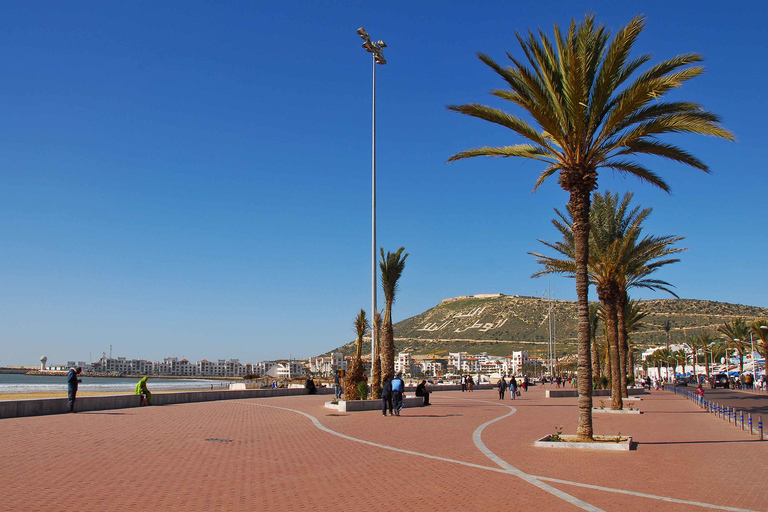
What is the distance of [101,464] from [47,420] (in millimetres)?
8974

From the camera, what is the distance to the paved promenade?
7.54 metres

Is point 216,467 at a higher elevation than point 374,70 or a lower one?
lower

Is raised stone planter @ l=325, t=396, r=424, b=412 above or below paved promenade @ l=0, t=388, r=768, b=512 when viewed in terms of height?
below

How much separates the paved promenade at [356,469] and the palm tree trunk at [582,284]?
1573 mm

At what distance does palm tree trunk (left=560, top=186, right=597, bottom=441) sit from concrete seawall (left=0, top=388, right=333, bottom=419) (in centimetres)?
1579

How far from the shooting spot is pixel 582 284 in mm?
14445

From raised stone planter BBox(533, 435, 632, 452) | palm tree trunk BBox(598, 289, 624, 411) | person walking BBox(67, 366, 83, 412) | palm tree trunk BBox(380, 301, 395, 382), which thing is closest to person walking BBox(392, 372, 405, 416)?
palm tree trunk BBox(380, 301, 395, 382)

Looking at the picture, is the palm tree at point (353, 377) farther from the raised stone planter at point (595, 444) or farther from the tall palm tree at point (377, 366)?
the raised stone planter at point (595, 444)

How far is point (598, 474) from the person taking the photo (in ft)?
32.1

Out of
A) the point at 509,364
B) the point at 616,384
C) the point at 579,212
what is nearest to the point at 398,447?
the point at 579,212

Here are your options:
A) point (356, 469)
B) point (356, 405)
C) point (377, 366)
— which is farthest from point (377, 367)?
point (356, 469)

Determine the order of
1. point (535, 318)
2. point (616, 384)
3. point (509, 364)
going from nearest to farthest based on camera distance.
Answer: point (616, 384) → point (509, 364) → point (535, 318)

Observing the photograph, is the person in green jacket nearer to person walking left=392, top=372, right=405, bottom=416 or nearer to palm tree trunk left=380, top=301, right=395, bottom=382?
palm tree trunk left=380, top=301, right=395, bottom=382

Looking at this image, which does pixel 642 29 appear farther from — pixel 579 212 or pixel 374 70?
pixel 374 70
